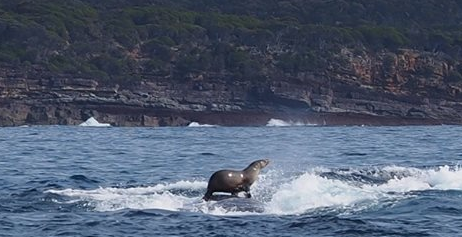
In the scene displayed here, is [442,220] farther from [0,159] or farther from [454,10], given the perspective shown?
[454,10]

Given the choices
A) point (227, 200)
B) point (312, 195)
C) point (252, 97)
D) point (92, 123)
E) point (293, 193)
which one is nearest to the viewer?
point (227, 200)

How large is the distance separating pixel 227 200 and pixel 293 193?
1.82 meters

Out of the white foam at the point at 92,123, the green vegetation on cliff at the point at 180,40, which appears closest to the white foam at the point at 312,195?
the white foam at the point at 92,123

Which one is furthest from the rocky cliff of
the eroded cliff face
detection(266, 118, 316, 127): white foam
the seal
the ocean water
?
the seal

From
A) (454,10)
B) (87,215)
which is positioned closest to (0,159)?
(87,215)

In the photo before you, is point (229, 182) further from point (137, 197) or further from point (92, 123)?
point (92, 123)

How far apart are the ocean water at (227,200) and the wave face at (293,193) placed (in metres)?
0.03

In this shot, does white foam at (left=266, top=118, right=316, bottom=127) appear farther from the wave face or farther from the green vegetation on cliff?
the wave face

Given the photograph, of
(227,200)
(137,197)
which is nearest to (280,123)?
(137,197)

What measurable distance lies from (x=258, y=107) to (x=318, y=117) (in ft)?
15.8

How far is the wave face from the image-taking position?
84.9 feet

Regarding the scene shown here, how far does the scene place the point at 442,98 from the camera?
97.6 metres

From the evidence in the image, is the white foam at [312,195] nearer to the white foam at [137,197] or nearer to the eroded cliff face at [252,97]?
the white foam at [137,197]

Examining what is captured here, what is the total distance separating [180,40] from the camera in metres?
108
